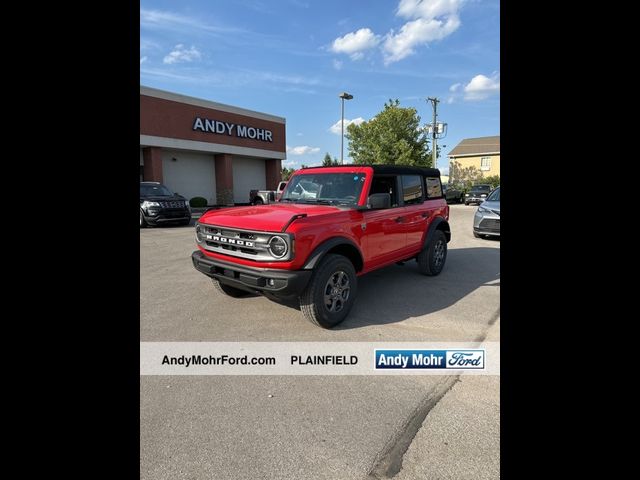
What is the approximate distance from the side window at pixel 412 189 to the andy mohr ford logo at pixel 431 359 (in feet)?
8.02

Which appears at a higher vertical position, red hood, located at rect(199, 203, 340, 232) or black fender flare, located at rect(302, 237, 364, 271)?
red hood, located at rect(199, 203, 340, 232)

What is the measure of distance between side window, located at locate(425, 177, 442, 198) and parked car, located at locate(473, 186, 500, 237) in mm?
3582

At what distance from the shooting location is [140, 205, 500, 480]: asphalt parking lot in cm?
188

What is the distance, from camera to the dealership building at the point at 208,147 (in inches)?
798

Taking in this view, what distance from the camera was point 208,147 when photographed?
897 inches

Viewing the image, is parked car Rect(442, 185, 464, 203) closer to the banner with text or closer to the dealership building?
the banner with text

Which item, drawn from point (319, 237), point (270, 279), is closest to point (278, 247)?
point (270, 279)

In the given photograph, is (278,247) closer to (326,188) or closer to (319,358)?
(319,358)

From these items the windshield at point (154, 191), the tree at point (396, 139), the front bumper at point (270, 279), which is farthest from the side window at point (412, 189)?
the tree at point (396, 139)

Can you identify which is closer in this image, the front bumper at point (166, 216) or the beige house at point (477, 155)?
the front bumper at point (166, 216)

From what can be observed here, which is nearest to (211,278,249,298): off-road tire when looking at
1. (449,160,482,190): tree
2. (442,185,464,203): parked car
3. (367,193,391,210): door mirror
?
(367,193,391,210): door mirror

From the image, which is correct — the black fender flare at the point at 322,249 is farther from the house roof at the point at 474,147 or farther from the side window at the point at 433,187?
the house roof at the point at 474,147
